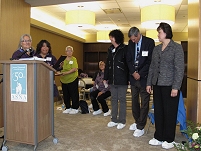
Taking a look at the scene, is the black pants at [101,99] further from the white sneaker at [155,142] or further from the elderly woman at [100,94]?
the white sneaker at [155,142]

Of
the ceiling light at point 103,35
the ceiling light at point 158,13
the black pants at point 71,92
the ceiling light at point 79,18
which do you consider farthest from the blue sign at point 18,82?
the ceiling light at point 103,35

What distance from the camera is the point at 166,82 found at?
2814mm

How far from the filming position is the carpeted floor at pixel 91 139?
2.91 metres

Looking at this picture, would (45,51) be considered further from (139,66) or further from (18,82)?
(139,66)

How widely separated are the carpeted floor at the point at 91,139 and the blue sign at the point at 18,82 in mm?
704

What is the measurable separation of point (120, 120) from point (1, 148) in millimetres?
1959

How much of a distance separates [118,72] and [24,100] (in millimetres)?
1665

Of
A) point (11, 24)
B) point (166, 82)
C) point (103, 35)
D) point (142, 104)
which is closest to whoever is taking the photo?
point (166, 82)

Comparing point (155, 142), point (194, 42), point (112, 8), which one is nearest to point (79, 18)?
point (112, 8)

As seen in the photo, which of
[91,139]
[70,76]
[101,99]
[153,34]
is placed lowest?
[91,139]

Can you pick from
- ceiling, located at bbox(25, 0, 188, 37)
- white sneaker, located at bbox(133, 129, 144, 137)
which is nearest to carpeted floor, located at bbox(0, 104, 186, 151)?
white sneaker, located at bbox(133, 129, 144, 137)

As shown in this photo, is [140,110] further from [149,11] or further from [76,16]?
[76,16]

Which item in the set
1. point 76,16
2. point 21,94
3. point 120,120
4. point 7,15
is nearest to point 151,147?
point 120,120

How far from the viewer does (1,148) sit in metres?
2.81
